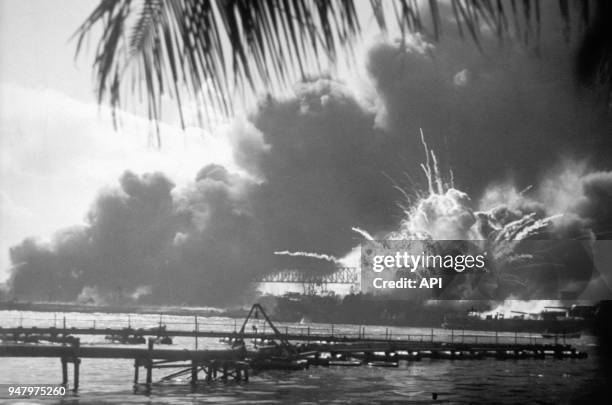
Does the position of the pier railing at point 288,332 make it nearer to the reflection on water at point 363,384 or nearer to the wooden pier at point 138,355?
the reflection on water at point 363,384

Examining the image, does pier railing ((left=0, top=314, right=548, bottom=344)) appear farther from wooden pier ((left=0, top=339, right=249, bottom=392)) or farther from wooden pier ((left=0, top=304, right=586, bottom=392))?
wooden pier ((left=0, top=339, right=249, bottom=392))

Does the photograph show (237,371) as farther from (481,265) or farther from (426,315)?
(426,315)

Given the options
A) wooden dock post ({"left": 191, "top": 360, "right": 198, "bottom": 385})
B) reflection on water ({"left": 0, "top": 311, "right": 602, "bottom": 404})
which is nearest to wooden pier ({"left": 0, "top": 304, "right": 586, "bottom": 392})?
wooden dock post ({"left": 191, "top": 360, "right": 198, "bottom": 385})

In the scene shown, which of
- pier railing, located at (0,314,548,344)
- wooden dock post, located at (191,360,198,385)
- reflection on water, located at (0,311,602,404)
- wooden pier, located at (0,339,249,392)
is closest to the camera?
wooden pier, located at (0,339,249,392)

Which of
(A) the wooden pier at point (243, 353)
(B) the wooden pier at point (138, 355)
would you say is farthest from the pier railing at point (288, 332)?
(B) the wooden pier at point (138, 355)

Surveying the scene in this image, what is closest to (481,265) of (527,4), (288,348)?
(288,348)

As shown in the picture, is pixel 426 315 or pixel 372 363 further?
pixel 426 315

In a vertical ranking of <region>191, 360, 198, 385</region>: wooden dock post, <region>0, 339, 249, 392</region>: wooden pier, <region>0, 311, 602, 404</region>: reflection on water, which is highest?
<region>0, 339, 249, 392</region>: wooden pier

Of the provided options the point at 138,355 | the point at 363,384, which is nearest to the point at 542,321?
the point at 363,384
